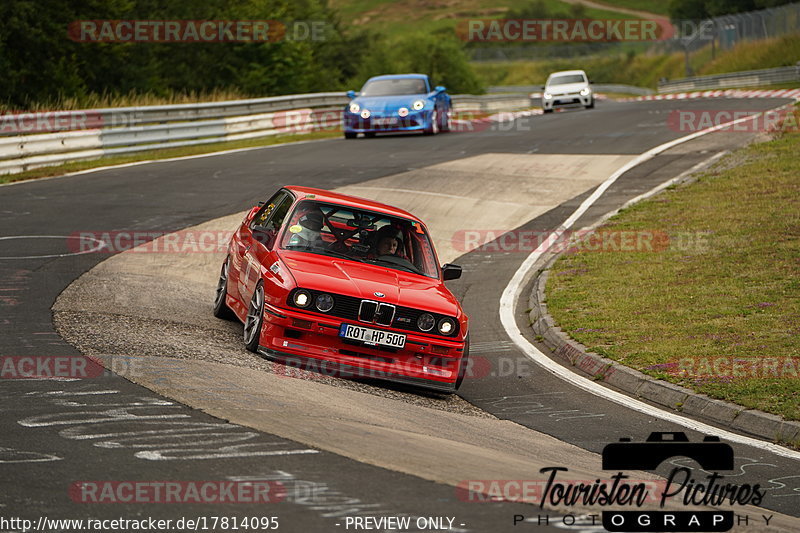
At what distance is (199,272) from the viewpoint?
14.0 m

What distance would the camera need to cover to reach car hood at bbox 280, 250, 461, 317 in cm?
899

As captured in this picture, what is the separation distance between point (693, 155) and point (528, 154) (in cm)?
382

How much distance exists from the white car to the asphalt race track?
69.8 feet

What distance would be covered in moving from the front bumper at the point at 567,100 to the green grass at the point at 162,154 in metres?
13.2

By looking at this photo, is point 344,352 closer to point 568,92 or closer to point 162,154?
point 162,154

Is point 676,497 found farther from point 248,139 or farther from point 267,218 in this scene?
point 248,139

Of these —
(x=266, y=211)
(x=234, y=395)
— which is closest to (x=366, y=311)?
(x=234, y=395)

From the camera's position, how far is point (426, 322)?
9094 mm

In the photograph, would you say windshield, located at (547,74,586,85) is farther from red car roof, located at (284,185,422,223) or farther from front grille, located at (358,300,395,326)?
front grille, located at (358,300,395,326)

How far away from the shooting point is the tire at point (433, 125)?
29.5 meters

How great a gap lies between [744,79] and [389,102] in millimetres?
32255

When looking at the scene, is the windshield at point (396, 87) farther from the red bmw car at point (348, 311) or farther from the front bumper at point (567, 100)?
the red bmw car at point (348, 311)

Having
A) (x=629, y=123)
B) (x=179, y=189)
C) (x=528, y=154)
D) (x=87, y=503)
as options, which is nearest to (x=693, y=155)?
(x=528, y=154)

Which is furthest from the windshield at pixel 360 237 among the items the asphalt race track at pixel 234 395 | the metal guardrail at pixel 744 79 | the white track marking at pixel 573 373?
the metal guardrail at pixel 744 79
